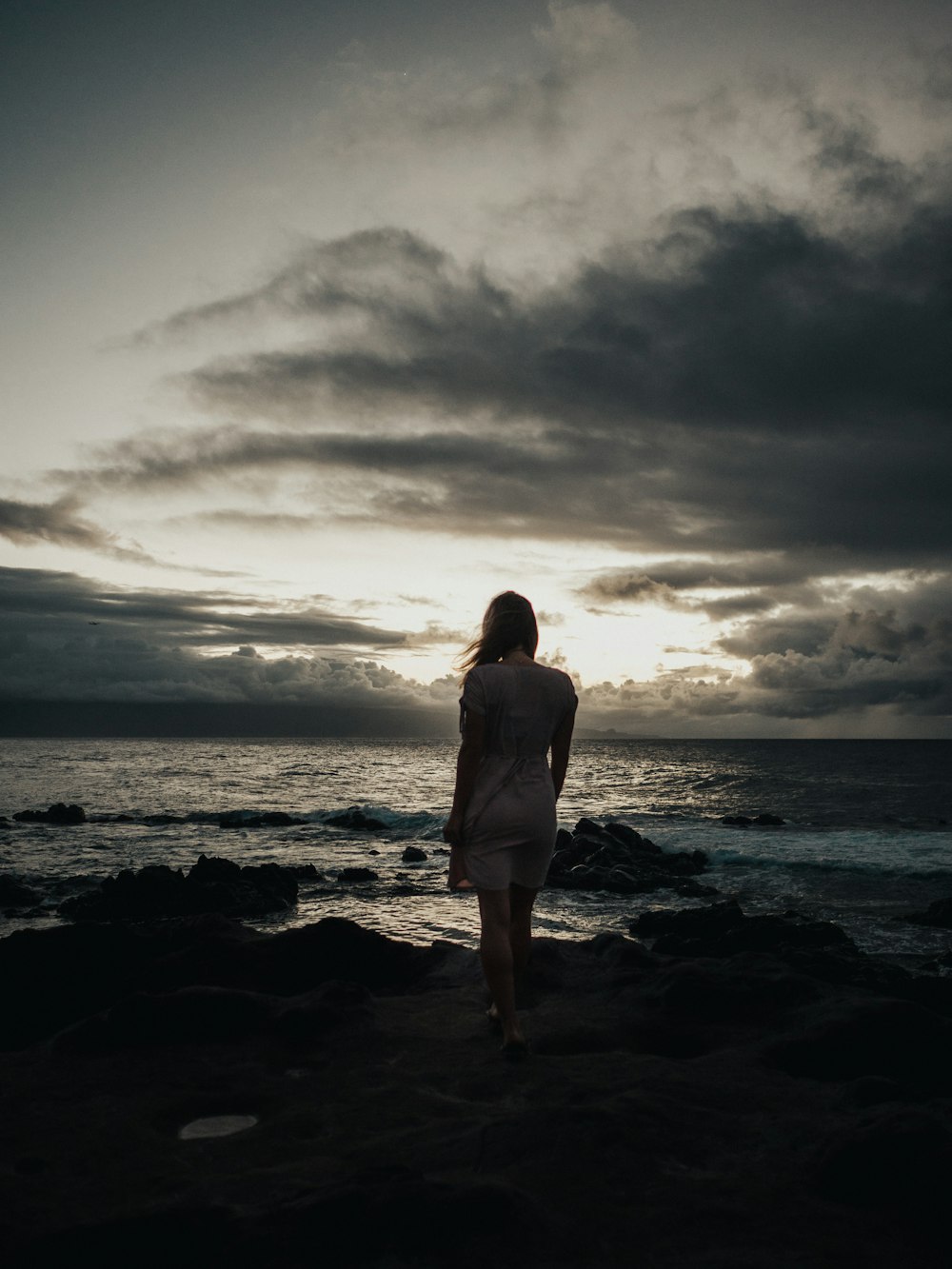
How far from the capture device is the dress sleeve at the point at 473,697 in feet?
15.6

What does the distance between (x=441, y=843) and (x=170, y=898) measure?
13154 mm

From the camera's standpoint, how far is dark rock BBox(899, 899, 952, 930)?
13.8 metres

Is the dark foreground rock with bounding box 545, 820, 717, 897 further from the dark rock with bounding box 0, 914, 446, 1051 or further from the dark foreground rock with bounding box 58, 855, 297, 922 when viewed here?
the dark rock with bounding box 0, 914, 446, 1051

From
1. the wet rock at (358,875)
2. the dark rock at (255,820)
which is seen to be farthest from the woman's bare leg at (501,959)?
the dark rock at (255,820)

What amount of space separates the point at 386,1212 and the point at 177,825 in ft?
91.7

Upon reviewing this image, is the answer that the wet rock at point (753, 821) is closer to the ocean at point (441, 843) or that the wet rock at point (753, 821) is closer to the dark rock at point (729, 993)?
the ocean at point (441, 843)

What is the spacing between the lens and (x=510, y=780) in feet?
15.9

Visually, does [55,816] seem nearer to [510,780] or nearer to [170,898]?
[170,898]

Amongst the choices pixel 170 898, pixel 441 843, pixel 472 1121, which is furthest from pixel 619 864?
pixel 472 1121

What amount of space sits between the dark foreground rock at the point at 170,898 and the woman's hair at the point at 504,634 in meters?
9.98

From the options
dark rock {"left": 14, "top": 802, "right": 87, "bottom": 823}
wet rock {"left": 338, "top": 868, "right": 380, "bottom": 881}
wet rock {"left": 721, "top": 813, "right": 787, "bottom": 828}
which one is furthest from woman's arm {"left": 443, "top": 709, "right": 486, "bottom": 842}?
wet rock {"left": 721, "top": 813, "right": 787, "bottom": 828}

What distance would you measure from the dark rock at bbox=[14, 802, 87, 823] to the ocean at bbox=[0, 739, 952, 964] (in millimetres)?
1005

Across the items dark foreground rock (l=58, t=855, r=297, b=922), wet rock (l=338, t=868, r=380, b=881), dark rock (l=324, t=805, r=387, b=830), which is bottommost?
dark rock (l=324, t=805, r=387, b=830)

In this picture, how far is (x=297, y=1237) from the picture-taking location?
9.21 feet
